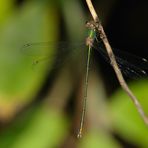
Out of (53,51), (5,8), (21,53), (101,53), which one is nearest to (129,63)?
(101,53)

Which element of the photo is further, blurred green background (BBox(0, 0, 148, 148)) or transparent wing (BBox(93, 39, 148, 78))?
blurred green background (BBox(0, 0, 148, 148))

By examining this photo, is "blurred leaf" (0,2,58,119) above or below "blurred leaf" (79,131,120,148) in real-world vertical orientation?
above

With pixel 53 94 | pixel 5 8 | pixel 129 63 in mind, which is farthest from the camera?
pixel 53 94

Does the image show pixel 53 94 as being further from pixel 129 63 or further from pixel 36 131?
pixel 129 63

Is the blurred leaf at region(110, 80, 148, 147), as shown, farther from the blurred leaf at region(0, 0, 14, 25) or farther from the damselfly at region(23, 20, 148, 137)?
the blurred leaf at region(0, 0, 14, 25)

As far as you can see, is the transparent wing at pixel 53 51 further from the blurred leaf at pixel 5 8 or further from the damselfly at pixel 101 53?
the blurred leaf at pixel 5 8

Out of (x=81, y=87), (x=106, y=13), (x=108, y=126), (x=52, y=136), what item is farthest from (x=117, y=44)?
A: (x=52, y=136)

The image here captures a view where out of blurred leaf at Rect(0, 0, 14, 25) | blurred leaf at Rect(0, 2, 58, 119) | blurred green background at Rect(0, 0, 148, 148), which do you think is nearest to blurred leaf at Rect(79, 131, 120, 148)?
blurred green background at Rect(0, 0, 148, 148)

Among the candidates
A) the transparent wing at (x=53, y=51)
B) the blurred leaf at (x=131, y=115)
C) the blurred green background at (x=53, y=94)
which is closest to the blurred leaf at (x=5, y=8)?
the blurred green background at (x=53, y=94)
